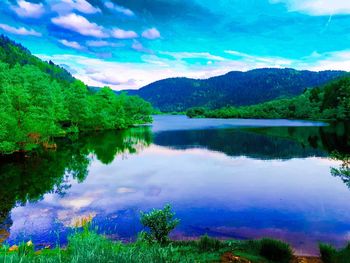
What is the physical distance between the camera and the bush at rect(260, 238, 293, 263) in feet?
42.4

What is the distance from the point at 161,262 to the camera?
752cm

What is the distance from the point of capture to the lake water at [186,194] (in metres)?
19.5

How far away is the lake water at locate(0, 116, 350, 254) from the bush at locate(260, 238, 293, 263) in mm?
3566

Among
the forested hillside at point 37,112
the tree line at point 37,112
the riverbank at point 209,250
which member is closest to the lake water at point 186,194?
the riverbank at point 209,250

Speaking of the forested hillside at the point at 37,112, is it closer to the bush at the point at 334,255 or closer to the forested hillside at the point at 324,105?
the bush at the point at 334,255

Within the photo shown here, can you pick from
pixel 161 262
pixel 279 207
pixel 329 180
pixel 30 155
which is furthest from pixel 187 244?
pixel 30 155

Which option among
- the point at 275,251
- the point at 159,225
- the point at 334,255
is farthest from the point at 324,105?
the point at 159,225

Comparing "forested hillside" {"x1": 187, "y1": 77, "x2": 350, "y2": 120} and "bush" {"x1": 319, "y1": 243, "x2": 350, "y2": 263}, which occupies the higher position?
"forested hillside" {"x1": 187, "y1": 77, "x2": 350, "y2": 120}

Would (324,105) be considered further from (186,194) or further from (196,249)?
(196,249)

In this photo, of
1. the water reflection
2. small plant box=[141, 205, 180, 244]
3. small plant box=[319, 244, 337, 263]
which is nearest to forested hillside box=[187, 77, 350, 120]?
the water reflection

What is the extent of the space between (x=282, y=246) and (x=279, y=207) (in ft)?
37.3

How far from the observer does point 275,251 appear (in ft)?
43.7

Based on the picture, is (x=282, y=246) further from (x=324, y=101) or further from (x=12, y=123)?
(x=324, y=101)

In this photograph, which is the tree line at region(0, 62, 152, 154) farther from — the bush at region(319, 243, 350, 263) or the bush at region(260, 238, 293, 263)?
the bush at region(319, 243, 350, 263)
